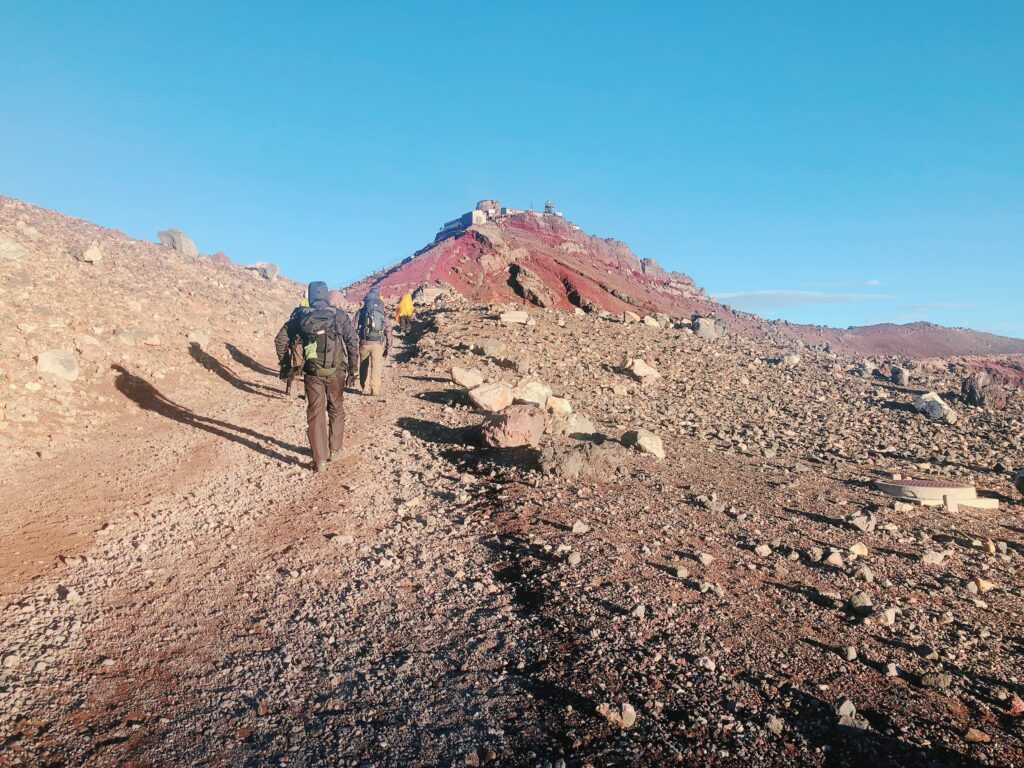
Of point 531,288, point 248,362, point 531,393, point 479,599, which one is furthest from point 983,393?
point 531,288

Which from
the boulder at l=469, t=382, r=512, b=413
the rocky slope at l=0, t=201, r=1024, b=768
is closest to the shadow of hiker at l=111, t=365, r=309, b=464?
the rocky slope at l=0, t=201, r=1024, b=768

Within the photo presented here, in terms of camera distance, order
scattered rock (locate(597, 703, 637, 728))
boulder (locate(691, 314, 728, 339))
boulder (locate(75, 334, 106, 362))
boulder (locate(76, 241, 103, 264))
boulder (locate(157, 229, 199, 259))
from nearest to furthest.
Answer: scattered rock (locate(597, 703, 637, 728)) < boulder (locate(75, 334, 106, 362)) < boulder (locate(76, 241, 103, 264)) < boulder (locate(691, 314, 728, 339)) < boulder (locate(157, 229, 199, 259))

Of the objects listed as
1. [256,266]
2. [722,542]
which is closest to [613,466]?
[722,542]

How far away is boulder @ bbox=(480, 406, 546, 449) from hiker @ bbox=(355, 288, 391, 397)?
15.0 ft

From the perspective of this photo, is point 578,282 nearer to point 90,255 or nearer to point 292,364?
point 90,255

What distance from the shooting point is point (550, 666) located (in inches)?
133

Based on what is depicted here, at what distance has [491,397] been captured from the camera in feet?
36.2

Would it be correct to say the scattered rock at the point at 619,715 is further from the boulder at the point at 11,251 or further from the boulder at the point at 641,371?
the boulder at the point at 11,251

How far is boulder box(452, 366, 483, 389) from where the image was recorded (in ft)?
41.8

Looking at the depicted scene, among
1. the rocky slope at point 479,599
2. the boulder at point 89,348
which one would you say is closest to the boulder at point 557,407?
the rocky slope at point 479,599

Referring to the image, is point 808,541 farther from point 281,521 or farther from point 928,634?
point 281,521

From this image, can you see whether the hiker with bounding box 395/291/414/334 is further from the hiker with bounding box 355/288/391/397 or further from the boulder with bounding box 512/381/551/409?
the boulder with bounding box 512/381/551/409

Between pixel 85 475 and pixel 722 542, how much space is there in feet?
23.2

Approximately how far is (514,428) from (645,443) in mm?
2018
